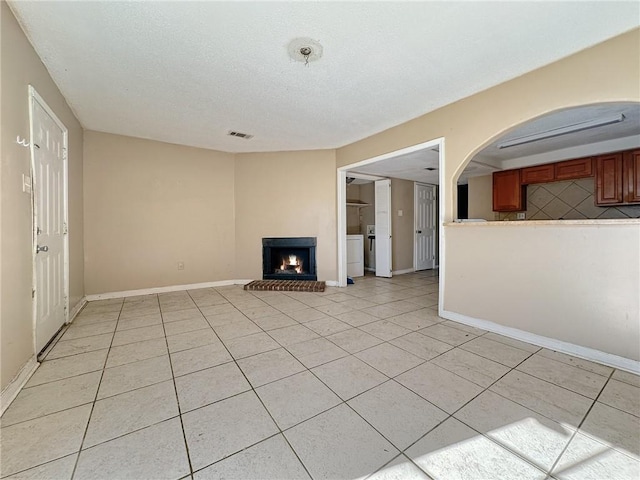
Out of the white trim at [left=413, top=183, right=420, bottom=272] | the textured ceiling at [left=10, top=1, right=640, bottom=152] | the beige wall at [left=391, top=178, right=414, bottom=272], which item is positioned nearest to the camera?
the textured ceiling at [left=10, top=1, right=640, bottom=152]

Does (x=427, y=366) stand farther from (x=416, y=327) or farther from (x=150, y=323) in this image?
(x=150, y=323)

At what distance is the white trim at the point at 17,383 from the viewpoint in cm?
144

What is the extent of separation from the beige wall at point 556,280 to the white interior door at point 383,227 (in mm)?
2487

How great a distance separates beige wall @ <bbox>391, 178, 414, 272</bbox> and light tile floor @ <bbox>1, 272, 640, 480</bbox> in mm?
3283

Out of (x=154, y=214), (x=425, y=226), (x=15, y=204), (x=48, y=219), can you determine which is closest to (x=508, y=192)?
(x=425, y=226)

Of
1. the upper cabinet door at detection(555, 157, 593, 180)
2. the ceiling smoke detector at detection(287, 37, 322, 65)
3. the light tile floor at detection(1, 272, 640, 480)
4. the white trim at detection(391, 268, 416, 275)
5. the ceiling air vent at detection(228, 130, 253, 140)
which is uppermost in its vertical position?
the ceiling air vent at detection(228, 130, 253, 140)

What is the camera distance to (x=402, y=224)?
18.9 ft

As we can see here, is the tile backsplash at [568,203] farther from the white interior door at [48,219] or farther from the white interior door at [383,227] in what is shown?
the white interior door at [48,219]

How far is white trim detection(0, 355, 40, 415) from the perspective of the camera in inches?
56.5

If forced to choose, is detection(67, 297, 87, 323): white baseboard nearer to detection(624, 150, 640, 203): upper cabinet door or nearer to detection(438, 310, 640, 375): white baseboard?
detection(438, 310, 640, 375): white baseboard

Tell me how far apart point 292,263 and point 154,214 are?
2436 mm

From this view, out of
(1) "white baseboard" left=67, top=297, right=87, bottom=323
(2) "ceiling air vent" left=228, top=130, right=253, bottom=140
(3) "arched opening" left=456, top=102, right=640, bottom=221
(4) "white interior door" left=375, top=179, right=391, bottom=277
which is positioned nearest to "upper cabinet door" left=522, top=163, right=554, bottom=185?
(3) "arched opening" left=456, top=102, right=640, bottom=221

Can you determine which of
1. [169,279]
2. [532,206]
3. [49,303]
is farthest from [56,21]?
[532,206]

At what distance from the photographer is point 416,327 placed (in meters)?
2.62
